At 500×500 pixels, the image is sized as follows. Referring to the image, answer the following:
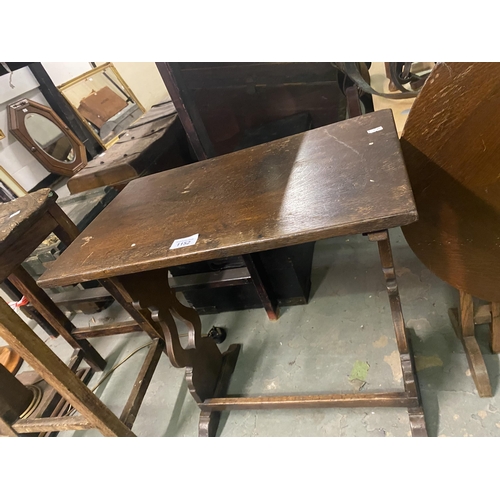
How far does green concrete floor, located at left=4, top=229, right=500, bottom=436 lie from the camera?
1.36 m

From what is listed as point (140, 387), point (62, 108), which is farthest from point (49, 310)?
point (62, 108)

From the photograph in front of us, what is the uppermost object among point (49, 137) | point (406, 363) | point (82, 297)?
point (49, 137)

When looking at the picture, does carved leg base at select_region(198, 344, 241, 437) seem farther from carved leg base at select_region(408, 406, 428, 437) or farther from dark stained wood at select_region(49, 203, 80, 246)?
dark stained wood at select_region(49, 203, 80, 246)

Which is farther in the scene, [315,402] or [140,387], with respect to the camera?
[140,387]

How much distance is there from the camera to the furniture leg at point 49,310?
5.79 ft

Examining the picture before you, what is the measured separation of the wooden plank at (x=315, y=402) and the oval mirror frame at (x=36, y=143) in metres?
2.67

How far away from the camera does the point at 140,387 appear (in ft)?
5.49

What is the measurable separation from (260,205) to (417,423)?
0.94 meters

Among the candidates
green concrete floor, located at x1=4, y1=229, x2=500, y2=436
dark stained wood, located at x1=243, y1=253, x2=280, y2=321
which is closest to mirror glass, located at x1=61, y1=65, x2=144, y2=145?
green concrete floor, located at x1=4, y1=229, x2=500, y2=436

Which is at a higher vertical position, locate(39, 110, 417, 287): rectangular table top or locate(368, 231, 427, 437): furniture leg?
locate(39, 110, 417, 287): rectangular table top

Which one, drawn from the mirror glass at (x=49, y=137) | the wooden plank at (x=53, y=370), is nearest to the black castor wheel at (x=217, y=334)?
the wooden plank at (x=53, y=370)

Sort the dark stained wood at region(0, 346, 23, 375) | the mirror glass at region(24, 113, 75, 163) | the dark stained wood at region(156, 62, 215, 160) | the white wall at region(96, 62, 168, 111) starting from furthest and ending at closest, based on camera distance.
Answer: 1. the white wall at region(96, 62, 168, 111)
2. the mirror glass at region(24, 113, 75, 163)
3. the dark stained wood at region(0, 346, 23, 375)
4. the dark stained wood at region(156, 62, 215, 160)

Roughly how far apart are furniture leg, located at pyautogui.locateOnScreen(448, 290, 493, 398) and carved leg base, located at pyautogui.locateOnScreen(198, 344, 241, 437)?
1010 mm

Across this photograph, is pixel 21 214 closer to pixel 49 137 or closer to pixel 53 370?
pixel 53 370
